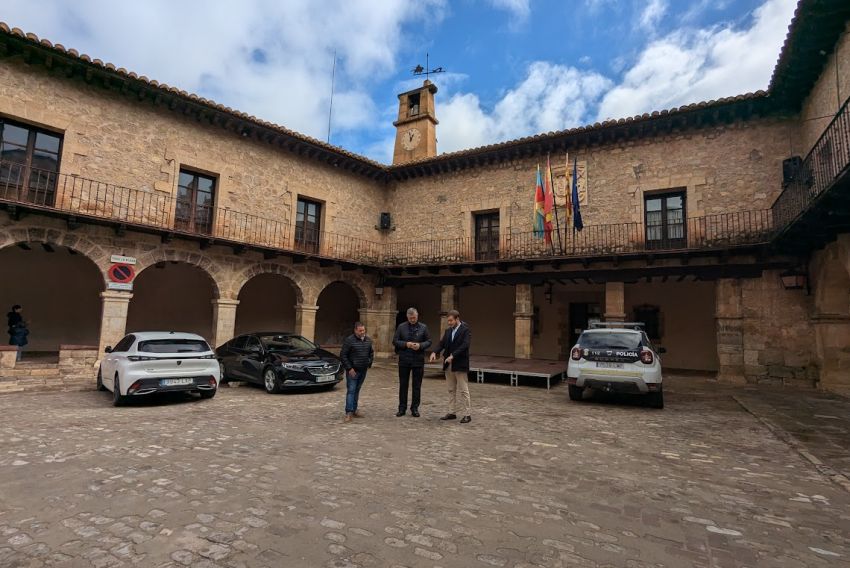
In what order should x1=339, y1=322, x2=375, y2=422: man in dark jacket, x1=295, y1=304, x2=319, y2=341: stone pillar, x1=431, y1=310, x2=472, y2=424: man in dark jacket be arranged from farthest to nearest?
1. x1=295, y1=304, x2=319, y2=341: stone pillar
2. x1=339, y1=322, x2=375, y2=422: man in dark jacket
3. x1=431, y1=310, x2=472, y2=424: man in dark jacket

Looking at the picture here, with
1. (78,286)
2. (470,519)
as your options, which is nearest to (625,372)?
(470,519)

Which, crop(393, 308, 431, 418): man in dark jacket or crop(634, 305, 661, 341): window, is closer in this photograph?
crop(393, 308, 431, 418): man in dark jacket

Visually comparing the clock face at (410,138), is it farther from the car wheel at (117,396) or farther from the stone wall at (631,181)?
the car wheel at (117,396)

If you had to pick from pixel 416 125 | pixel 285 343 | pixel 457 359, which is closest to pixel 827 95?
pixel 457 359

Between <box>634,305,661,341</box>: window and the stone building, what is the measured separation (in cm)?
7

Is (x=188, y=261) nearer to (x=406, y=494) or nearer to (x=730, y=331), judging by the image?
(x=406, y=494)

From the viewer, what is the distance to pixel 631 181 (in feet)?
43.9

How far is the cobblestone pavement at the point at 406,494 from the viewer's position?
279 cm

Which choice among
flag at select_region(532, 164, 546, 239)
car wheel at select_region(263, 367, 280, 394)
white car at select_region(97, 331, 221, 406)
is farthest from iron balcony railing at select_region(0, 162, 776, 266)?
car wheel at select_region(263, 367, 280, 394)

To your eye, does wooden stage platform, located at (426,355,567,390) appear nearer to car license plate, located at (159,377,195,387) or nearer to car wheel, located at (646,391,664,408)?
car wheel, located at (646,391,664,408)

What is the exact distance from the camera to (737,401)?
346 inches

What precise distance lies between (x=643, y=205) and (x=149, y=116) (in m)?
14.5

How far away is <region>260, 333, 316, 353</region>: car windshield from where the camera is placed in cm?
1015

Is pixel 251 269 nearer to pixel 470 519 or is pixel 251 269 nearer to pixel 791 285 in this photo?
pixel 470 519
